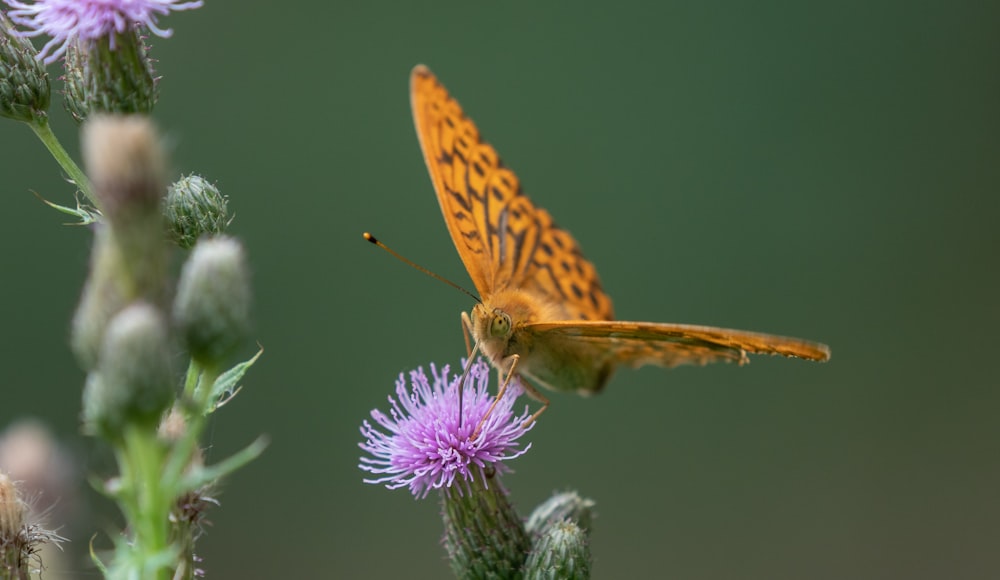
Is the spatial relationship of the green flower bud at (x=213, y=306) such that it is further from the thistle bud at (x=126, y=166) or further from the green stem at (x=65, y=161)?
the green stem at (x=65, y=161)

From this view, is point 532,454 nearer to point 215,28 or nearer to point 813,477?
point 813,477

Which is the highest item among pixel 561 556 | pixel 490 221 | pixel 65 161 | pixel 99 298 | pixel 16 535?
pixel 490 221

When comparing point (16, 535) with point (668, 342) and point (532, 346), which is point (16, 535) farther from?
point (668, 342)

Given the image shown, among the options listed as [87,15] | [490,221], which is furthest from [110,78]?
[490,221]

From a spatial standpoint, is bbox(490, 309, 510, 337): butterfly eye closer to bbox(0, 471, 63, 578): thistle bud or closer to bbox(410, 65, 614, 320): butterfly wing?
bbox(410, 65, 614, 320): butterfly wing

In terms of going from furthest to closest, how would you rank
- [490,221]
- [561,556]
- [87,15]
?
→ [490,221]
[561,556]
[87,15]

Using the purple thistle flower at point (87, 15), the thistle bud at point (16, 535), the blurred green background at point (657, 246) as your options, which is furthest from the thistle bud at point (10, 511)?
Answer: the blurred green background at point (657, 246)

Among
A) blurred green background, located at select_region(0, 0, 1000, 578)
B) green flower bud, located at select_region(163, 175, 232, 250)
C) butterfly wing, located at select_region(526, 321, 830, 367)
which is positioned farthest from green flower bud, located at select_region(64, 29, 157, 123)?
blurred green background, located at select_region(0, 0, 1000, 578)
